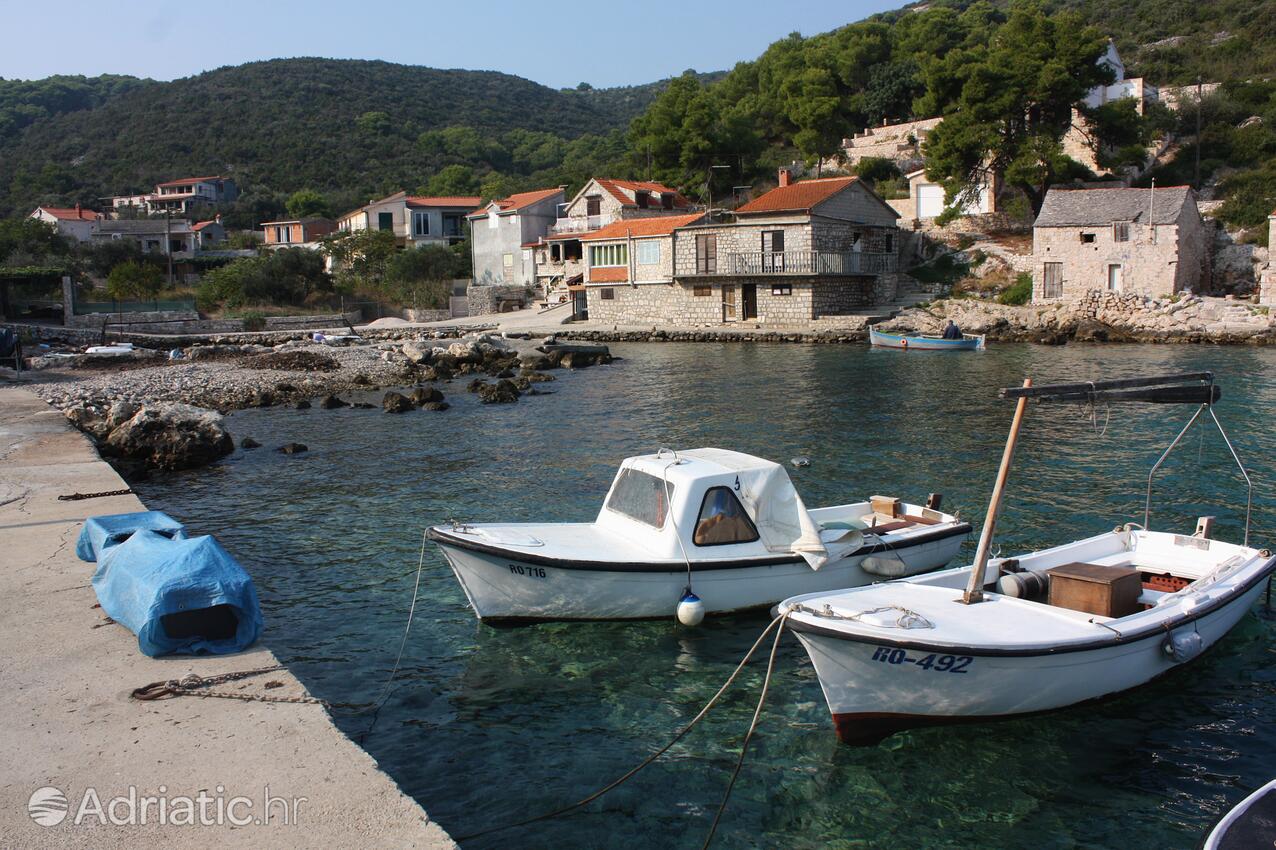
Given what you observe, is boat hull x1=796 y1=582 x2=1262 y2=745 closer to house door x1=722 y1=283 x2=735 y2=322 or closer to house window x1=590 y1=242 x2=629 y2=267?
house door x1=722 y1=283 x2=735 y2=322

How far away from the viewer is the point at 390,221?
84438 millimetres

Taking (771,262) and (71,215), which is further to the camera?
(71,215)

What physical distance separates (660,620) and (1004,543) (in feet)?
19.8

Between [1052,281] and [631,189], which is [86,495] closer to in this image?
[1052,281]

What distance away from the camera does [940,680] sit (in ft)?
25.6

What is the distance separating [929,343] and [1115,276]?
39.1 ft

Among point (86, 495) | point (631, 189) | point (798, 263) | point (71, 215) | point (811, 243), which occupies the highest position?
point (71, 215)

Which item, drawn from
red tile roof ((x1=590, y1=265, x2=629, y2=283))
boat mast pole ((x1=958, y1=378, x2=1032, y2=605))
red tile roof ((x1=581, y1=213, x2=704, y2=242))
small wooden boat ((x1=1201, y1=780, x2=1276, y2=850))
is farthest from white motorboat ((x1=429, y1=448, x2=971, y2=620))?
red tile roof ((x1=590, y1=265, x2=629, y2=283))

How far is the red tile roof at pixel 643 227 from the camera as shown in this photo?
187ft

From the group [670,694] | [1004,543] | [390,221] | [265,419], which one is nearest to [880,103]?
[390,221]

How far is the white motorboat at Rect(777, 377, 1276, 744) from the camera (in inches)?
305

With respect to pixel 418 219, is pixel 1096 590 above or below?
below

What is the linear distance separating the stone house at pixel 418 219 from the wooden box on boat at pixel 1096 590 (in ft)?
249

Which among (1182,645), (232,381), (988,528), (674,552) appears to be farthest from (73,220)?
(1182,645)
